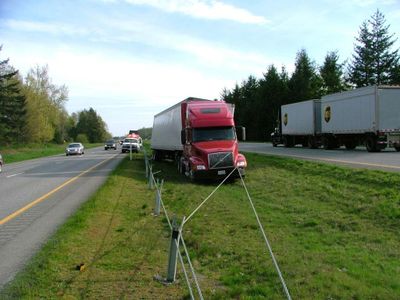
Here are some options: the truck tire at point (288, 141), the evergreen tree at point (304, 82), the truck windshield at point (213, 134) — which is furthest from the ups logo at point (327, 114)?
the evergreen tree at point (304, 82)

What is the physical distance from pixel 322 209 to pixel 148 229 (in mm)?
4235

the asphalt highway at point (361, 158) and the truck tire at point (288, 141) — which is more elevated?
the truck tire at point (288, 141)

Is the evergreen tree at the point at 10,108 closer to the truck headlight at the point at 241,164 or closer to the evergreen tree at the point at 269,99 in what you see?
the evergreen tree at the point at 269,99

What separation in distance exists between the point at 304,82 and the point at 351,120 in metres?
44.8

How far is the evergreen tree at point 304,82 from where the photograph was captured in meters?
76.6

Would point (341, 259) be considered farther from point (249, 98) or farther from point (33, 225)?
point (249, 98)

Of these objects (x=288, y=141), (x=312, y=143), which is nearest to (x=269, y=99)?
(x=288, y=141)

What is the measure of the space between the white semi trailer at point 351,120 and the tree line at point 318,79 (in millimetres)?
34092

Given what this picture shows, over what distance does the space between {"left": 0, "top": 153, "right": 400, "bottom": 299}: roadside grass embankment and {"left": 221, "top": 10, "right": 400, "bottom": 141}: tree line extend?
211 feet

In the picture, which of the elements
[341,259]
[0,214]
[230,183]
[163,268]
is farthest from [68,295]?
[230,183]

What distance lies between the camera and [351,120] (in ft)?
109

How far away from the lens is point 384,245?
26.2ft

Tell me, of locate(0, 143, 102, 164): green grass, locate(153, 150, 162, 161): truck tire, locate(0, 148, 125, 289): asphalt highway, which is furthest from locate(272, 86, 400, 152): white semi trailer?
locate(0, 143, 102, 164): green grass

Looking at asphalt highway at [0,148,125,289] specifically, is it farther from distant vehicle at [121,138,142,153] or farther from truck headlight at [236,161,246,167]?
distant vehicle at [121,138,142,153]
